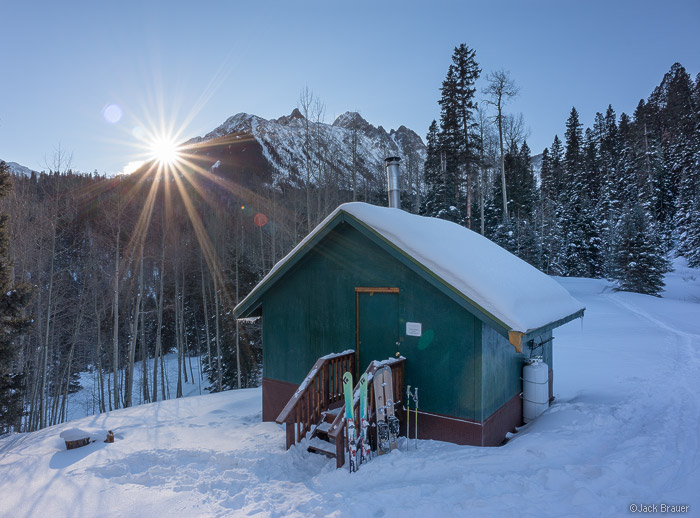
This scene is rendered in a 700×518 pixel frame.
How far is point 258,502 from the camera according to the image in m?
3.91

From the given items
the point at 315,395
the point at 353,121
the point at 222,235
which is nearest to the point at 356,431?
the point at 315,395

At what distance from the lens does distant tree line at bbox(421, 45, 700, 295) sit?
2333 cm

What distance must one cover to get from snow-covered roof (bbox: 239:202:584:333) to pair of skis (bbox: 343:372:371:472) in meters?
1.92

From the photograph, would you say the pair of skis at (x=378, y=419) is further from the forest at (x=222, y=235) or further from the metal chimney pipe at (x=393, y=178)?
the forest at (x=222, y=235)

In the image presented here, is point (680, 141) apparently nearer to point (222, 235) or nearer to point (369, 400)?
point (222, 235)

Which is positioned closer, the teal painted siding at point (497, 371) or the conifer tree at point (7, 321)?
the teal painted siding at point (497, 371)

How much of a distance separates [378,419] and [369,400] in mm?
282

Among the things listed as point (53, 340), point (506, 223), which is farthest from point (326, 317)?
point (506, 223)

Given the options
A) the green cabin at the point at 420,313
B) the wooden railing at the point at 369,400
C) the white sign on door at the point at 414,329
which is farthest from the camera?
the white sign on door at the point at 414,329

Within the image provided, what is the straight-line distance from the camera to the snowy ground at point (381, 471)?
12.2 ft

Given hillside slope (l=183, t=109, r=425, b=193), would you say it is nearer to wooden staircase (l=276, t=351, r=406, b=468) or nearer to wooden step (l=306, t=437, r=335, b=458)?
wooden staircase (l=276, t=351, r=406, b=468)

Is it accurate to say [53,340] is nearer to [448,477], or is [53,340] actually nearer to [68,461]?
[68,461]

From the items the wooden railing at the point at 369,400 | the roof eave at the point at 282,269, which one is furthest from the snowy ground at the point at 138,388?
the wooden railing at the point at 369,400

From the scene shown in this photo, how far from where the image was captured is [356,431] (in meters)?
4.71
